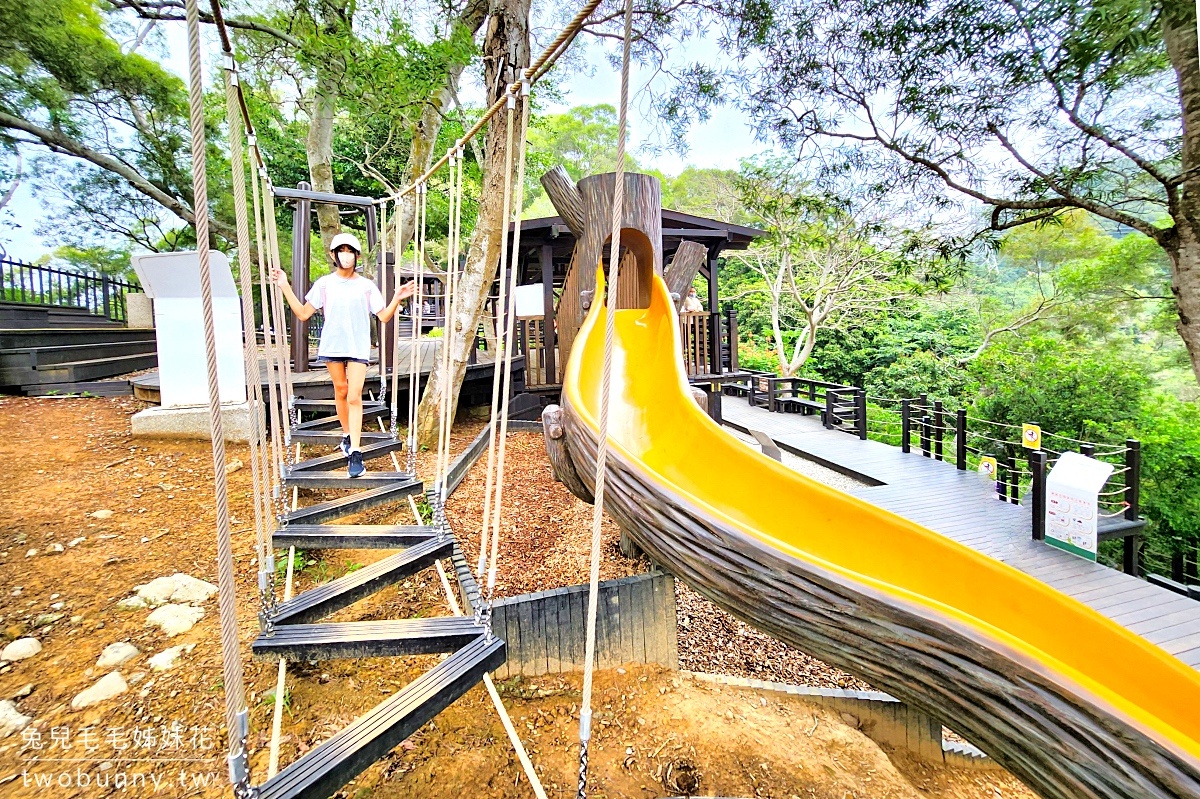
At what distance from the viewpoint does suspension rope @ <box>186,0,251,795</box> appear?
2.83 ft

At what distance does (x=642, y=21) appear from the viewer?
5.80 metres

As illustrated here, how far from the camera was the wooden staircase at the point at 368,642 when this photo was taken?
110 centimetres

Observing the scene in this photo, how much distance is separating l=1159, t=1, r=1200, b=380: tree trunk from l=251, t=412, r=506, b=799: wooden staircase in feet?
16.4

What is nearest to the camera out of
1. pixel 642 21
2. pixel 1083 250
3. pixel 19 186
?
pixel 642 21

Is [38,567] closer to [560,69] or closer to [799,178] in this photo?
[560,69]

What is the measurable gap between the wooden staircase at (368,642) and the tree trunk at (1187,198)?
499cm

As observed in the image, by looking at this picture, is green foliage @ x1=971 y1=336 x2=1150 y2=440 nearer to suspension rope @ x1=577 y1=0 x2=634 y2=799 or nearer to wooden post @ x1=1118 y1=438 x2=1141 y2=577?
wooden post @ x1=1118 y1=438 x2=1141 y2=577

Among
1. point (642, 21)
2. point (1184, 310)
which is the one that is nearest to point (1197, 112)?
point (1184, 310)

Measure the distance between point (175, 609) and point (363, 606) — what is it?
0.73 metres

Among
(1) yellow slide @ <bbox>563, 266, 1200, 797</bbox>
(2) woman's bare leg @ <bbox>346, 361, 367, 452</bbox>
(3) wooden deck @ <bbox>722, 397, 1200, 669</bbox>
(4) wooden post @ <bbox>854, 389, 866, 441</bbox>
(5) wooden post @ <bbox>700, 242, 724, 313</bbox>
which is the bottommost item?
(3) wooden deck @ <bbox>722, 397, 1200, 669</bbox>

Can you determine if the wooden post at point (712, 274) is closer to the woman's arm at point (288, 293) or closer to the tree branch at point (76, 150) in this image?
the woman's arm at point (288, 293)

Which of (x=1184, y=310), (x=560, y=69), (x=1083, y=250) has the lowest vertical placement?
(x=1184, y=310)

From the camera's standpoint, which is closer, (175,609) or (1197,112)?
(175,609)

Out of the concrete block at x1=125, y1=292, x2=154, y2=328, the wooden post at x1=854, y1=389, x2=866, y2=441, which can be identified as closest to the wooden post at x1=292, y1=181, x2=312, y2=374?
the concrete block at x1=125, y1=292, x2=154, y2=328
